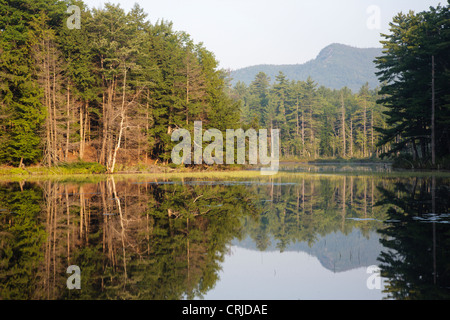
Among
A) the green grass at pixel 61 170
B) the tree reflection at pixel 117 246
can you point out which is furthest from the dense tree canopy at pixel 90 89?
the tree reflection at pixel 117 246

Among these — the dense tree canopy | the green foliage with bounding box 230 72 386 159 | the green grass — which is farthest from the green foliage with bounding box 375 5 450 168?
the green foliage with bounding box 230 72 386 159

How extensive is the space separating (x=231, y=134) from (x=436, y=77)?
21.5 meters

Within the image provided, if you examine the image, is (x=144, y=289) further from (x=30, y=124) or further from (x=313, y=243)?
(x=30, y=124)

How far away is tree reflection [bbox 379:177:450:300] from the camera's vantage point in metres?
5.60

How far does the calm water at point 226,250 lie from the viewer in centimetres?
575

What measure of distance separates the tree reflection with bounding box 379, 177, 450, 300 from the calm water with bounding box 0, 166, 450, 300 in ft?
0.06

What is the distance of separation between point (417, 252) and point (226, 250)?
12.0 ft

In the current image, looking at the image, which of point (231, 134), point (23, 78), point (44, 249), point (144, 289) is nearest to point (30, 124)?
point (23, 78)

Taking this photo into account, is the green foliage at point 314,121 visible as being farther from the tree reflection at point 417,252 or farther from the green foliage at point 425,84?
the tree reflection at point 417,252

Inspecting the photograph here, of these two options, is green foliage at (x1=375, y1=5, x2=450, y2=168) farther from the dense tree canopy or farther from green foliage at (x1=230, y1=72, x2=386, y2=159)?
green foliage at (x1=230, y1=72, x2=386, y2=159)

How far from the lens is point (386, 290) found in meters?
5.65

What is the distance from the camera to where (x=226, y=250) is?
26.7 ft

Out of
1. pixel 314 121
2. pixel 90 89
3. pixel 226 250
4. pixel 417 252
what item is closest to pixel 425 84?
pixel 90 89

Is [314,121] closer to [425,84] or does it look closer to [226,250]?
[425,84]
